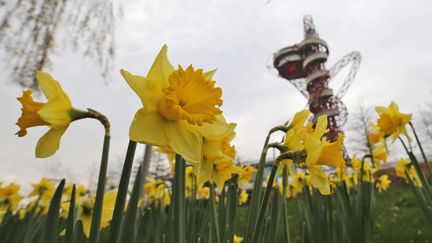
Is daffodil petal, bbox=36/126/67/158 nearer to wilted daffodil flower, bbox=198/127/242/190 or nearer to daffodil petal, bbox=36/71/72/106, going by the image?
daffodil petal, bbox=36/71/72/106

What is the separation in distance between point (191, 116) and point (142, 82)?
0.45ft

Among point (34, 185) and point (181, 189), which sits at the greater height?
point (34, 185)

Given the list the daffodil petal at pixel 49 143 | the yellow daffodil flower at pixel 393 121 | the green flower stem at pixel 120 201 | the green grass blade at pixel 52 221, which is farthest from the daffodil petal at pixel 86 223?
the yellow daffodil flower at pixel 393 121

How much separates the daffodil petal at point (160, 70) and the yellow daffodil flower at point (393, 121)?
1.96 m

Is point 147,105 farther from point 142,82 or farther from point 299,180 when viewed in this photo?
point 299,180

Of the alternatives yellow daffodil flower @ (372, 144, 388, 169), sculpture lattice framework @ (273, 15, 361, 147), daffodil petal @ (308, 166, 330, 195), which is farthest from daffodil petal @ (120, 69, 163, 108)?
sculpture lattice framework @ (273, 15, 361, 147)

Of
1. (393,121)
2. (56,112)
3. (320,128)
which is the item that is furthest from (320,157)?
(393,121)

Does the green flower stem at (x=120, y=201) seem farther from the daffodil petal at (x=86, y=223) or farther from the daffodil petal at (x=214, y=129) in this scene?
the daffodil petal at (x=86, y=223)

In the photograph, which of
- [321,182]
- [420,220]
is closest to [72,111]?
[321,182]

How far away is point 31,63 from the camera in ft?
9.77

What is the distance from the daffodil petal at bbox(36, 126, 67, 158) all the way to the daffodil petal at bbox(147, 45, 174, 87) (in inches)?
10.1

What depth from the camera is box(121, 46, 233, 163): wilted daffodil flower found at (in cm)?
65

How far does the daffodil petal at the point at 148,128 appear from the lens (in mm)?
614

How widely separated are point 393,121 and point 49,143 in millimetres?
2257
